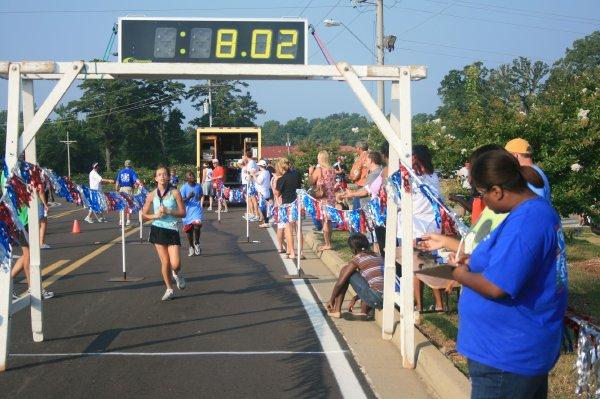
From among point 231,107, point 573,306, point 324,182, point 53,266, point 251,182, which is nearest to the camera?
point 573,306

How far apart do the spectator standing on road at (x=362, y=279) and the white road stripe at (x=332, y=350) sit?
332mm

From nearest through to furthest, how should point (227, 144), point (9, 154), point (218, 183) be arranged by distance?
point (9, 154)
point (218, 183)
point (227, 144)

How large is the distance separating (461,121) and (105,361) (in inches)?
281

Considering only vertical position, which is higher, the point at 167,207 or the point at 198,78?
the point at 198,78

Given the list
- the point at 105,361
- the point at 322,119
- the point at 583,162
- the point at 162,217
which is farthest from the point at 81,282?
the point at 322,119

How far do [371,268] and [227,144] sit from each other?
26.4m

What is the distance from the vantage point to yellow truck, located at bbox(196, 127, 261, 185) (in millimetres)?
33281

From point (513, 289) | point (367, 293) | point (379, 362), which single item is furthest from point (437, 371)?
point (513, 289)

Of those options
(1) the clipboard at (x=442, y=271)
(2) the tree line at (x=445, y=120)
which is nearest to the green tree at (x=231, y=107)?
(2) the tree line at (x=445, y=120)

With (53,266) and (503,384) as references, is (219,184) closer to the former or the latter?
(53,266)

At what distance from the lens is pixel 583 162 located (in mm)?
11844

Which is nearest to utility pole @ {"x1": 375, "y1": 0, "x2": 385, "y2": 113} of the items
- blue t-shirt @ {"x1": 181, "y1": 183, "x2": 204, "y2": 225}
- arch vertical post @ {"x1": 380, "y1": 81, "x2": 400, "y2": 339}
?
blue t-shirt @ {"x1": 181, "y1": 183, "x2": 204, "y2": 225}

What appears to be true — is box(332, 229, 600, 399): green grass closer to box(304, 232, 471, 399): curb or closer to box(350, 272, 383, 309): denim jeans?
box(304, 232, 471, 399): curb

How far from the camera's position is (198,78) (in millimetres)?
6895
